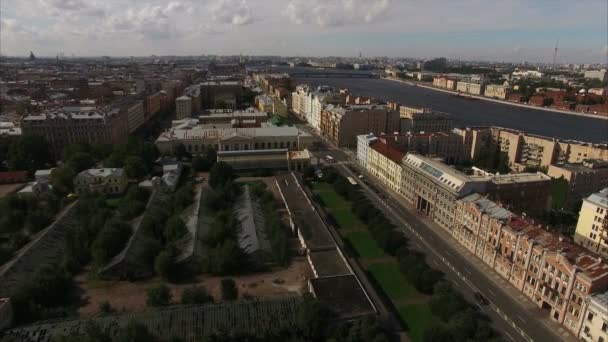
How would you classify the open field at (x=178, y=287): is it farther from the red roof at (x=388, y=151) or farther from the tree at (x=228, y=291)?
the red roof at (x=388, y=151)

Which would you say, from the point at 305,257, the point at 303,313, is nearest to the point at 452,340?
the point at 303,313

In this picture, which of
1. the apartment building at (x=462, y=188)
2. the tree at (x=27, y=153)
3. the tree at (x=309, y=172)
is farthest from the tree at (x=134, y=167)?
the apartment building at (x=462, y=188)

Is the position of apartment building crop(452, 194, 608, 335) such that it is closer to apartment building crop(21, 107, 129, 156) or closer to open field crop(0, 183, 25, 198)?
open field crop(0, 183, 25, 198)

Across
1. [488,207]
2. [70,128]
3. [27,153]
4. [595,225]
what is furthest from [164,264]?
[70,128]

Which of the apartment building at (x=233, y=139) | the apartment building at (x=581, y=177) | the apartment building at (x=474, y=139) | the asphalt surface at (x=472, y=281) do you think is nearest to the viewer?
the asphalt surface at (x=472, y=281)

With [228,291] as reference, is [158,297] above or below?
above

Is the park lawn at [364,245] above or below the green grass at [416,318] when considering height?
below

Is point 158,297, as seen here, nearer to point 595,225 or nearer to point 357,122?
point 595,225

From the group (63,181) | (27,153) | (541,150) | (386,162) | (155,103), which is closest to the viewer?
(63,181)
